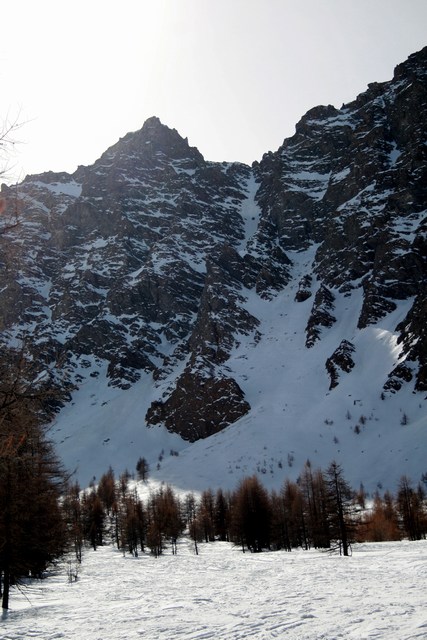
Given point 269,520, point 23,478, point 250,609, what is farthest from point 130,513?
point 250,609

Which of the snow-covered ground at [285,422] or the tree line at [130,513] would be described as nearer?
the tree line at [130,513]

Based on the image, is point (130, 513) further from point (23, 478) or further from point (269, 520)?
point (23, 478)

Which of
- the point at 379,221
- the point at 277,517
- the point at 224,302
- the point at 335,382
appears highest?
the point at 379,221

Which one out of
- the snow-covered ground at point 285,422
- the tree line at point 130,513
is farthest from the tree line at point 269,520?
the snow-covered ground at point 285,422

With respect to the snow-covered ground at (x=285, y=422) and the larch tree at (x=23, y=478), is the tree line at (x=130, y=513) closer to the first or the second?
the larch tree at (x=23, y=478)

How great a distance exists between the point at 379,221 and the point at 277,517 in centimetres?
13626

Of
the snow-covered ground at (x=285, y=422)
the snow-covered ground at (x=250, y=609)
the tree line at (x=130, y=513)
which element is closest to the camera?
the tree line at (x=130, y=513)

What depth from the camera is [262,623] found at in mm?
13547

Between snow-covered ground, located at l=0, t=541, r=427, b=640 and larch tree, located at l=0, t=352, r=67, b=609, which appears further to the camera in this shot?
snow-covered ground, located at l=0, t=541, r=427, b=640

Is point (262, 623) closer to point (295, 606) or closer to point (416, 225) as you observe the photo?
point (295, 606)

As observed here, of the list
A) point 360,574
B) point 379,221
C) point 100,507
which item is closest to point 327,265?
Result: point 379,221

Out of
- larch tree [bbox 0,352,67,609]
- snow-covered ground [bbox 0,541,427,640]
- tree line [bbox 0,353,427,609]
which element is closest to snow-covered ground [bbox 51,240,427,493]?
tree line [bbox 0,353,427,609]

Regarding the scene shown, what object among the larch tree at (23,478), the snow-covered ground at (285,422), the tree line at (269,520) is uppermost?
the snow-covered ground at (285,422)

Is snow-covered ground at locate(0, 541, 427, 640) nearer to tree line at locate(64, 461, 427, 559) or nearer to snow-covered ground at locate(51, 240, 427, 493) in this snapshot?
tree line at locate(64, 461, 427, 559)
